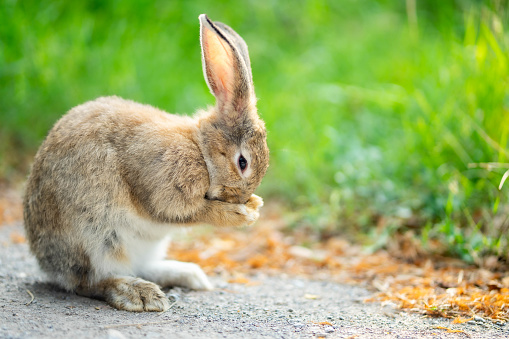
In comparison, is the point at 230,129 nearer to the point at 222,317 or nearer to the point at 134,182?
the point at 134,182

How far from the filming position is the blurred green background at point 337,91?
4840mm

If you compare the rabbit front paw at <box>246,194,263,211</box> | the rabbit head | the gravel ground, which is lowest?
the gravel ground

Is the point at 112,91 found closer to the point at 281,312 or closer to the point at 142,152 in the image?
the point at 142,152

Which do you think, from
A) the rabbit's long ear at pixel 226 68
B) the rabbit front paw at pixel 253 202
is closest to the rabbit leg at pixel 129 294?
the rabbit front paw at pixel 253 202

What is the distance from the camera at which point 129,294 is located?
340cm

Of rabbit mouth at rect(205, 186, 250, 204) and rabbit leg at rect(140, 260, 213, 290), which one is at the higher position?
rabbit mouth at rect(205, 186, 250, 204)

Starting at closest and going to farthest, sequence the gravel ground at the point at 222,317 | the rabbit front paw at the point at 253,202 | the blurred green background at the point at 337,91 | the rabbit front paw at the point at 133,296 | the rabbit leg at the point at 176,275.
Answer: the gravel ground at the point at 222,317
the rabbit front paw at the point at 133,296
the rabbit front paw at the point at 253,202
the rabbit leg at the point at 176,275
the blurred green background at the point at 337,91

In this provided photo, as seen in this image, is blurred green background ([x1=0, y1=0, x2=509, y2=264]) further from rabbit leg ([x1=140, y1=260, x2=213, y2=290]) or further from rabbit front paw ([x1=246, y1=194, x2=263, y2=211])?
rabbit leg ([x1=140, y1=260, x2=213, y2=290])

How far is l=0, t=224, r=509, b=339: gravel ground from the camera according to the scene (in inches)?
115

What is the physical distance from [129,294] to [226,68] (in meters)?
1.48

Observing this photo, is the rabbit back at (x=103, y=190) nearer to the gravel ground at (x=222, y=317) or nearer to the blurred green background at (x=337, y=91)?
the gravel ground at (x=222, y=317)

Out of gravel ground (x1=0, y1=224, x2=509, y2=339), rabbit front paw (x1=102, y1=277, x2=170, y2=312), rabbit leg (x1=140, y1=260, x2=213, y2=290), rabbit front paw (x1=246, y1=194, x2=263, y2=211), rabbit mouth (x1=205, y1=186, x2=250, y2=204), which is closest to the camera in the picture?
gravel ground (x1=0, y1=224, x2=509, y2=339)

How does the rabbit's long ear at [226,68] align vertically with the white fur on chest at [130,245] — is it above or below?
above

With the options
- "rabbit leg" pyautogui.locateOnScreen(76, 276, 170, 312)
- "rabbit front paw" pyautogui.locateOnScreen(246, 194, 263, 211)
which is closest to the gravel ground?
"rabbit leg" pyautogui.locateOnScreen(76, 276, 170, 312)
